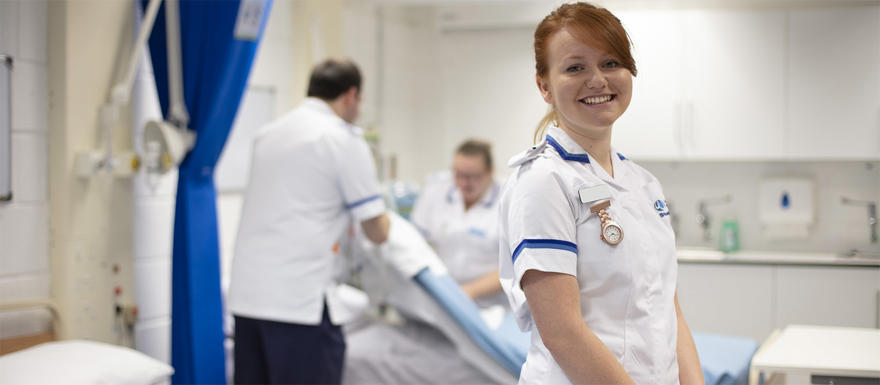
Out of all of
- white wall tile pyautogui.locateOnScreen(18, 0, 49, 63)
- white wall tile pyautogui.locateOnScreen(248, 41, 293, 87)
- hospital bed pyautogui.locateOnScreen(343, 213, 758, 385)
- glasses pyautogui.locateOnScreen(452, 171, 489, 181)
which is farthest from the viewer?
white wall tile pyautogui.locateOnScreen(248, 41, 293, 87)

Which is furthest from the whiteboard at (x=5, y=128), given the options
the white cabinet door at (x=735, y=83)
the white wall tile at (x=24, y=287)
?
the white cabinet door at (x=735, y=83)

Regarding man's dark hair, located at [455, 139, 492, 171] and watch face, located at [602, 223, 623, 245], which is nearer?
watch face, located at [602, 223, 623, 245]

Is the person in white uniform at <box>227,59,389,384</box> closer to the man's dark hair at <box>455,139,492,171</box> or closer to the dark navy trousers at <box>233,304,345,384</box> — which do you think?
the dark navy trousers at <box>233,304,345,384</box>

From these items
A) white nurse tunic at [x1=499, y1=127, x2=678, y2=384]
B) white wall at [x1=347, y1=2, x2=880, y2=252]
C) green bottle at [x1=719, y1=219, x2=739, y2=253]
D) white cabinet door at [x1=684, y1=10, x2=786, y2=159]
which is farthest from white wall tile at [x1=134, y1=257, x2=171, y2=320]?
green bottle at [x1=719, y1=219, x2=739, y2=253]

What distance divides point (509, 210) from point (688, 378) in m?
0.44

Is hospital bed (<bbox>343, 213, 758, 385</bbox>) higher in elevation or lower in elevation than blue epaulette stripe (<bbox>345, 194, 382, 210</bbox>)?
lower

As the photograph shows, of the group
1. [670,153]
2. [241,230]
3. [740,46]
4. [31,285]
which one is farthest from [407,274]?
[740,46]

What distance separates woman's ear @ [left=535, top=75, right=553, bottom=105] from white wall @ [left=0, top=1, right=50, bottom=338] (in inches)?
71.6

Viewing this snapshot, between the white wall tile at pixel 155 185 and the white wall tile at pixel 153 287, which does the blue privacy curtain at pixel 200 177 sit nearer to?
the white wall tile at pixel 155 185

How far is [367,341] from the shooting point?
283cm

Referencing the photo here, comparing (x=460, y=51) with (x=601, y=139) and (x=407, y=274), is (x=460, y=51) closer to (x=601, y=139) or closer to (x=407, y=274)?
(x=407, y=274)

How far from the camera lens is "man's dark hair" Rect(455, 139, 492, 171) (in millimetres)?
3111

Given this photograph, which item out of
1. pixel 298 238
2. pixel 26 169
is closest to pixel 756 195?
pixel 298 238

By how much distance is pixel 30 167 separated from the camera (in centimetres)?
238
